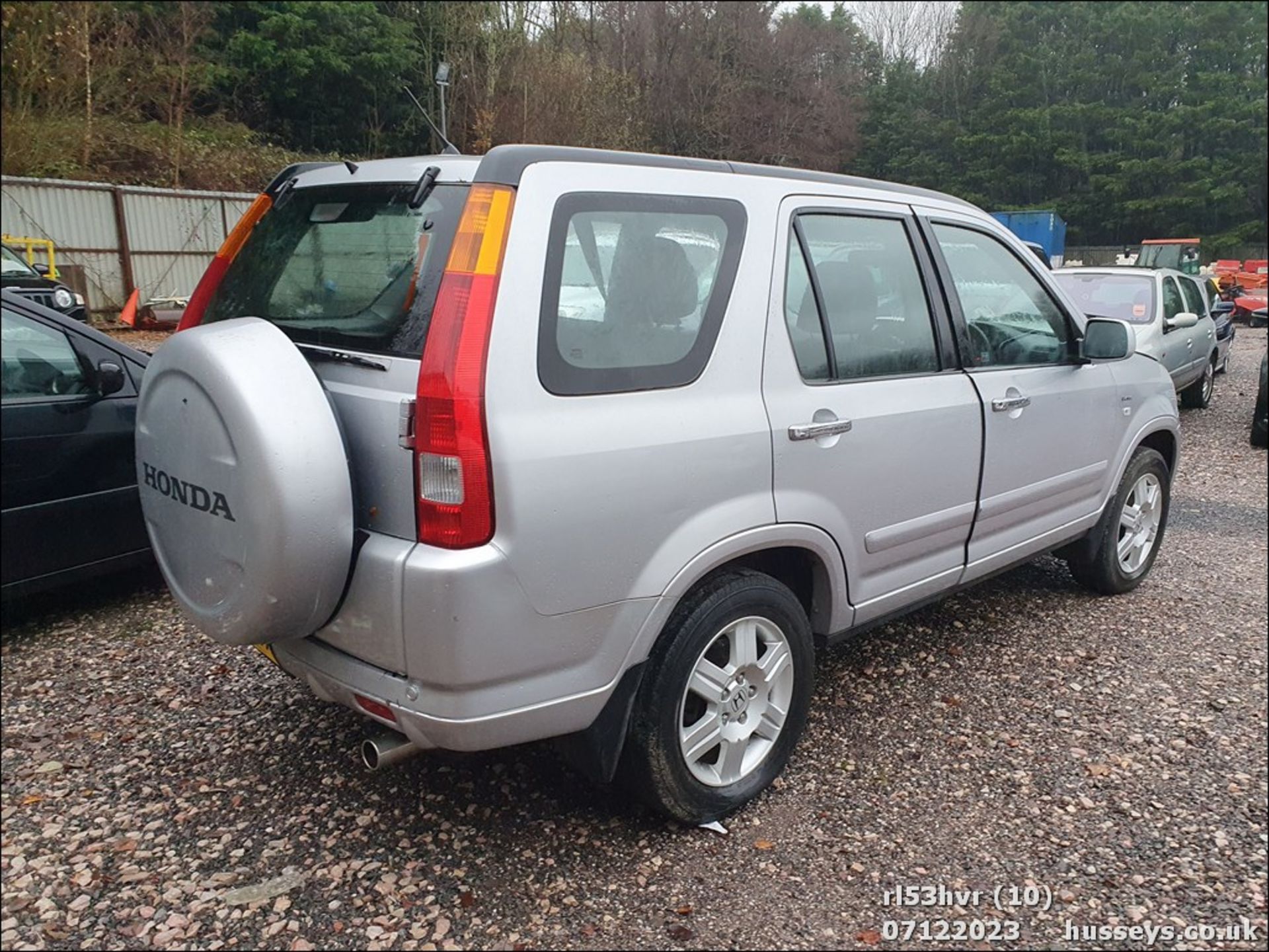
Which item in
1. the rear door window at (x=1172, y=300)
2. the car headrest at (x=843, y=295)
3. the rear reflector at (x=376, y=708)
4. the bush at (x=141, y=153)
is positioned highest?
the bush at (x=141, y=153)

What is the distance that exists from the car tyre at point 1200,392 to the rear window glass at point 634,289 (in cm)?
1018

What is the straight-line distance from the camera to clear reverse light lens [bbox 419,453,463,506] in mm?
2096

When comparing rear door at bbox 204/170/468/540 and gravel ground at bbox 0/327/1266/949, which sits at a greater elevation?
rear door at bbox 204/170/468/540

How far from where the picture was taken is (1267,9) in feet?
118

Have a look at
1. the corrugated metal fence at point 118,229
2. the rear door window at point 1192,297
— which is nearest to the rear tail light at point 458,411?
the rear door window at point 1192,297

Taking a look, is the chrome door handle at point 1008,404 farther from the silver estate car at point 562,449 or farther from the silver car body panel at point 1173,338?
the silver car body panel at point 1173,338

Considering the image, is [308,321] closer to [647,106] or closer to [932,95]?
[647,106]

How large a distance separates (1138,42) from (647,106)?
75.8 ft

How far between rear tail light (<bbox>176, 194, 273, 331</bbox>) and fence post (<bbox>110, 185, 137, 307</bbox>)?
17856 mm

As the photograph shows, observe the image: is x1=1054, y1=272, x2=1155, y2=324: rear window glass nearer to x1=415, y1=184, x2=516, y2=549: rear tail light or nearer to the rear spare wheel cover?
x1=415, y1=184, x2=516, y2=549: rear tail light

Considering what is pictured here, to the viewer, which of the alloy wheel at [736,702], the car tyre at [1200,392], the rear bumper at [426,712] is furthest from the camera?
the car tyre at [1200,392]

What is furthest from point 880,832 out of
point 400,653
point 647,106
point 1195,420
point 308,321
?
point 647,106

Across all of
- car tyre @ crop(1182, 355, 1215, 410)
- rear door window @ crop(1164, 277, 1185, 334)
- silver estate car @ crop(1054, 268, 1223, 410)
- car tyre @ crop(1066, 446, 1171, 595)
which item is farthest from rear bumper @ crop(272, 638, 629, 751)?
car tyre @ crop(1182, 355, 1215, 410)

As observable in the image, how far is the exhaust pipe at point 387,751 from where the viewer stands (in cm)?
236
